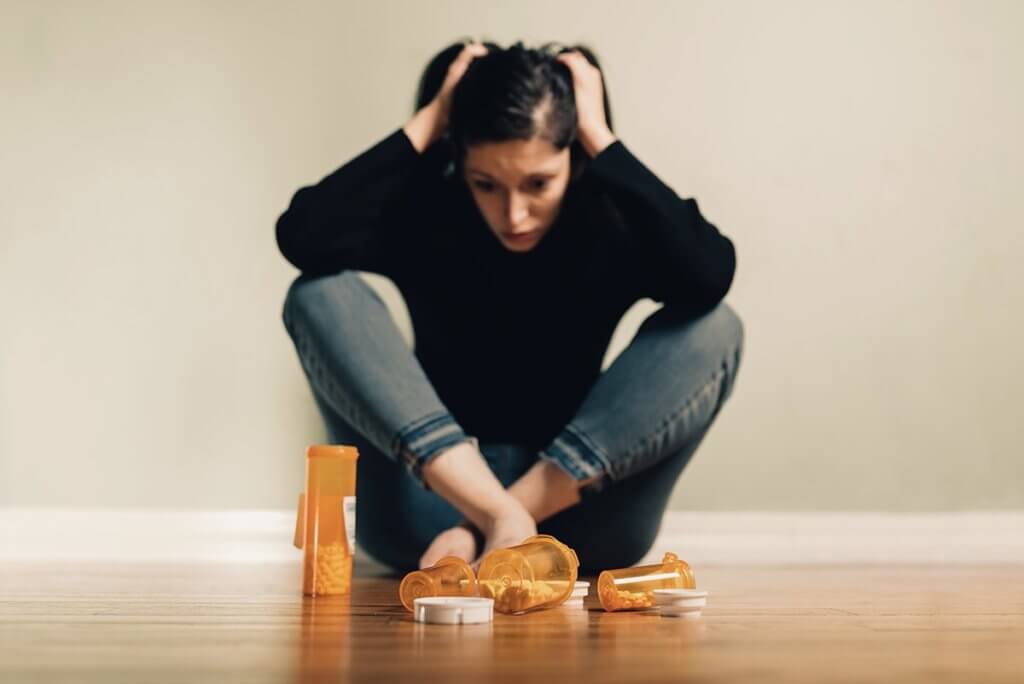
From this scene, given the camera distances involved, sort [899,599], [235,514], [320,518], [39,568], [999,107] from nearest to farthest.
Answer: [320,518] < [899,599] < [39,568] < [235,514] < [999,107]

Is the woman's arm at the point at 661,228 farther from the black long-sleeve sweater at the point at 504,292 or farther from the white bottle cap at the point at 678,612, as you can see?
the white bottle cap at the point at 678,612

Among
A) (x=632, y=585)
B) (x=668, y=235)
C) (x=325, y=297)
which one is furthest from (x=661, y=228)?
(x=632, y=585)

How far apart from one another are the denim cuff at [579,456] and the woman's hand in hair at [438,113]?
448 millimetres

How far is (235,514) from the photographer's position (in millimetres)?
1928

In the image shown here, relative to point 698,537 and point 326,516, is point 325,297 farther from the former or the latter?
point 698,537

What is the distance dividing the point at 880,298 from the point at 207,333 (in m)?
1.20

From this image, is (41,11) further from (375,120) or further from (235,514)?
(235,514)

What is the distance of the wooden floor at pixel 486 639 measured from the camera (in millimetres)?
614

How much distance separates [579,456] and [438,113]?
0.50m

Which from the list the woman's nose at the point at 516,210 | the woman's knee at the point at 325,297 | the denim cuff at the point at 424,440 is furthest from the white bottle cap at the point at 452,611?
the woman's nose at the point at 516,210

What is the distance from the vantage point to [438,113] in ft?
4.93

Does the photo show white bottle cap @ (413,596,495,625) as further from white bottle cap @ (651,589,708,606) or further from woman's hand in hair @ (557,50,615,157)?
woman's hand in hair @ (557,50,615,157)

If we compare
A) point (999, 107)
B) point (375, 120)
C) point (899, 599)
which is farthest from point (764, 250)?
point (899, 599)

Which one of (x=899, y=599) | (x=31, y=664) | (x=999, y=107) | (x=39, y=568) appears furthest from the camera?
(x=999, y=107)
